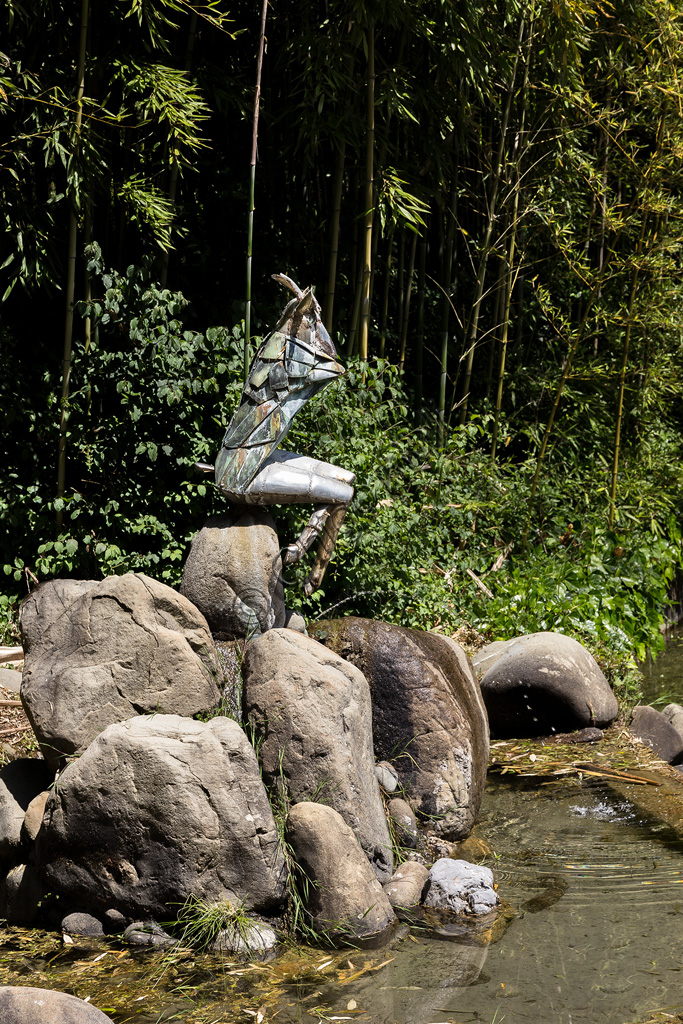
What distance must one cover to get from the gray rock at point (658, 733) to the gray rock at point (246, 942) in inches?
107

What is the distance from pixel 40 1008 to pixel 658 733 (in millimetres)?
3802

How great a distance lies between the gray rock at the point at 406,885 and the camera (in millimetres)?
3400

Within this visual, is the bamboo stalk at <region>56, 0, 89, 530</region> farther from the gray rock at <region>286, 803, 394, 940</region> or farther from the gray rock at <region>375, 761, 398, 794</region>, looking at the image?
the gray rock at <region>286, 803, 394, 940</region>

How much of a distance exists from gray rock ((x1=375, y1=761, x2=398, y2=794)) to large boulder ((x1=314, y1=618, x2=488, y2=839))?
0.17ft

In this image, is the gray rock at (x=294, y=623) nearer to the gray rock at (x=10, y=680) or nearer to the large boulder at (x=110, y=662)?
the large boulder at (x=110, y=662)

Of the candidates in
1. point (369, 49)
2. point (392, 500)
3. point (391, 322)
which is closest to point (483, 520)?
point (392, 500)

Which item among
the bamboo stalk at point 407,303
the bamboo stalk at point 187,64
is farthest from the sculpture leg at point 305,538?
the bamboo stalk at point 407,303

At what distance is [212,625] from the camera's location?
12.9ft

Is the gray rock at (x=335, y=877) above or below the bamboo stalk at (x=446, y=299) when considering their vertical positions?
below

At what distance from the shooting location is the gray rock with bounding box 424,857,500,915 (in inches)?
132

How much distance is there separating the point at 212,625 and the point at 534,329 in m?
5.86

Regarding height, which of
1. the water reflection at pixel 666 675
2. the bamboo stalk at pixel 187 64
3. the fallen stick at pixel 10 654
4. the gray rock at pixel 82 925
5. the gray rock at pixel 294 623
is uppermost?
the bamboo stalk at pixel 187 64

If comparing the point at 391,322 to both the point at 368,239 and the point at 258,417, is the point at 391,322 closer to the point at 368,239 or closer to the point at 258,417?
the point at 368,239

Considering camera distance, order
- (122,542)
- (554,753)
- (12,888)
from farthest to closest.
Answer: (122,542)
(554,753)
(12,888)
